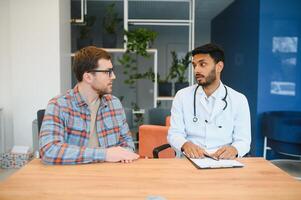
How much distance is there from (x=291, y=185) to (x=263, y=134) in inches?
127

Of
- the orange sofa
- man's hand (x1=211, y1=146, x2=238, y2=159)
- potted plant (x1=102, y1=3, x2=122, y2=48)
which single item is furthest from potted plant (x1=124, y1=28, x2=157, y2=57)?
man's hand (x1=211, y1=146, x2=238, y2=159)

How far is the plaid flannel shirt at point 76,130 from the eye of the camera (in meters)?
1.50

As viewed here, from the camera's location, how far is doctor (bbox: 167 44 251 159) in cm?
214

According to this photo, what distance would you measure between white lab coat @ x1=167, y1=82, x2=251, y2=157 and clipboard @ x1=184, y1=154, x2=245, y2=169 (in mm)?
437

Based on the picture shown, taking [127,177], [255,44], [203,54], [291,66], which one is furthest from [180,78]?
[127,177]

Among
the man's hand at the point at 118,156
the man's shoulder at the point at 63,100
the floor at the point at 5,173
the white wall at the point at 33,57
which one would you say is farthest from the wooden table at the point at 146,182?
the white wall at the point at 33,57

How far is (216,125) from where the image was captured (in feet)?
7.02

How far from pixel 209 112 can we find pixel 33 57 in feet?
8.38

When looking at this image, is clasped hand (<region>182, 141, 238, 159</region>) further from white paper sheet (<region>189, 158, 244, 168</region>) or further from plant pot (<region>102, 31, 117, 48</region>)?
plant pot (<region>102, 31, 117, 48</region>)

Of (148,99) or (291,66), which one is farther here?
(148,99)

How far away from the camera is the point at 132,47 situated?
13.7 ft

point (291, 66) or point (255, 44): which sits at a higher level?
point (255, 44)

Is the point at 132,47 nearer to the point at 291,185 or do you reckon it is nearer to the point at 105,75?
the point at 105,75

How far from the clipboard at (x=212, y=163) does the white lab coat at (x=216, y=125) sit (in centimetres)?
44
